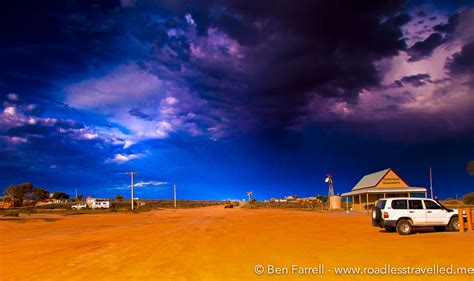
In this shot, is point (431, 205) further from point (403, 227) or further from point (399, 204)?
point (403, 227)

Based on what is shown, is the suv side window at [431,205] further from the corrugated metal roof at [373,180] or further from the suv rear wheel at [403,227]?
the corrugated metal roof at [373,180]

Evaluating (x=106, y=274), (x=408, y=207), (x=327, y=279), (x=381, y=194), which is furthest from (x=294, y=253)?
(x=381, y=194)

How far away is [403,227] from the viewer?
2022cm

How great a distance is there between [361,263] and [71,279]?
7965mm

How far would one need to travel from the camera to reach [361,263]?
463 inches

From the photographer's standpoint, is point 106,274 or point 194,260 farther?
point 194,260

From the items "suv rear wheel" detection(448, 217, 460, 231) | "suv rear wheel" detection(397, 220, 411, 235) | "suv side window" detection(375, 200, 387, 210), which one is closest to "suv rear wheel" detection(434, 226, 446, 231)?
"suv rear wheel" detection(448, 217, 460, 231)

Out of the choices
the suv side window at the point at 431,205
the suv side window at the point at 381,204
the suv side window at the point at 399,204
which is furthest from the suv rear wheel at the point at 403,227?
the suv side window at the point at 431,205

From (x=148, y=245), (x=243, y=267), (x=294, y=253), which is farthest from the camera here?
(x=148, y=245)

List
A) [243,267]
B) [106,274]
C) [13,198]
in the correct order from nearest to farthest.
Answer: [106,274] < [243,267] < [13,198]

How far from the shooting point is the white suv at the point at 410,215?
20.4 m

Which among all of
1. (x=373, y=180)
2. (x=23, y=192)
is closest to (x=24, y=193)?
(x=23, y=192)

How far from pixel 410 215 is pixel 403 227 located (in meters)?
0.78

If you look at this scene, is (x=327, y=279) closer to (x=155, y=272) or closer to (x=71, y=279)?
(x=155, y=272)
